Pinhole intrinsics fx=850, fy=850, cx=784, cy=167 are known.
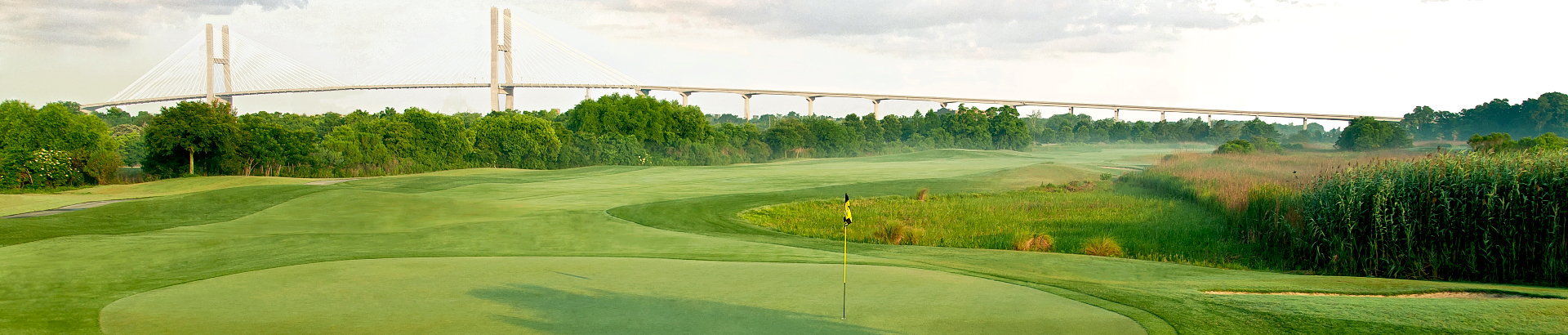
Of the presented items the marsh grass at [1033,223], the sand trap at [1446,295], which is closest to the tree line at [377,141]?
the marsh grass at [1033,223]

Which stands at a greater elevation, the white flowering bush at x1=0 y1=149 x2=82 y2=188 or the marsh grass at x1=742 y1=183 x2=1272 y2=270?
the white flowering bush at x1=0 y1=149 x2=82 y2=188

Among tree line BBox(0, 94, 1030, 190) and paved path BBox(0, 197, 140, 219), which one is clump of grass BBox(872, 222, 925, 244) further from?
tree line BBox(0, 94, 1030, 190)

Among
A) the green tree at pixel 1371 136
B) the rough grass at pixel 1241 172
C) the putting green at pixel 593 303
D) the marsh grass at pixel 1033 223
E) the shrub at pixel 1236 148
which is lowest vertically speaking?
the marsh grass at pixel 1033 223

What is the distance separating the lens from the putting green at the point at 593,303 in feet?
26.0

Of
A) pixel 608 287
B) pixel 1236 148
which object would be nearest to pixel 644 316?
pixel 608 287

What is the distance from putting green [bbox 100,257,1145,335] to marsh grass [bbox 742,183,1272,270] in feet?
29.2

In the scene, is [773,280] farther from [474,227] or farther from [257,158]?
[257,158]

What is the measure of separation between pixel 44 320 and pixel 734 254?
9336 millimetres

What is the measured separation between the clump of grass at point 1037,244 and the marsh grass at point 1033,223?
1.0 inches

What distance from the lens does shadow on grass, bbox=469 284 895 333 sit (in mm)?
7793

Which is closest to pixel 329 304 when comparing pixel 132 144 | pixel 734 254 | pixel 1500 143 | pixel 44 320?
pixel 44 320

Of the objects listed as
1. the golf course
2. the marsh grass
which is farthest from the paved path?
the marsh grass

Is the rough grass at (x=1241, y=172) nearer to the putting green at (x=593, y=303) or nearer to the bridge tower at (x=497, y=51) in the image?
the putting green at (x=593, y=303)

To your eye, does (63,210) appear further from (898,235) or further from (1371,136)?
(1371,136)
